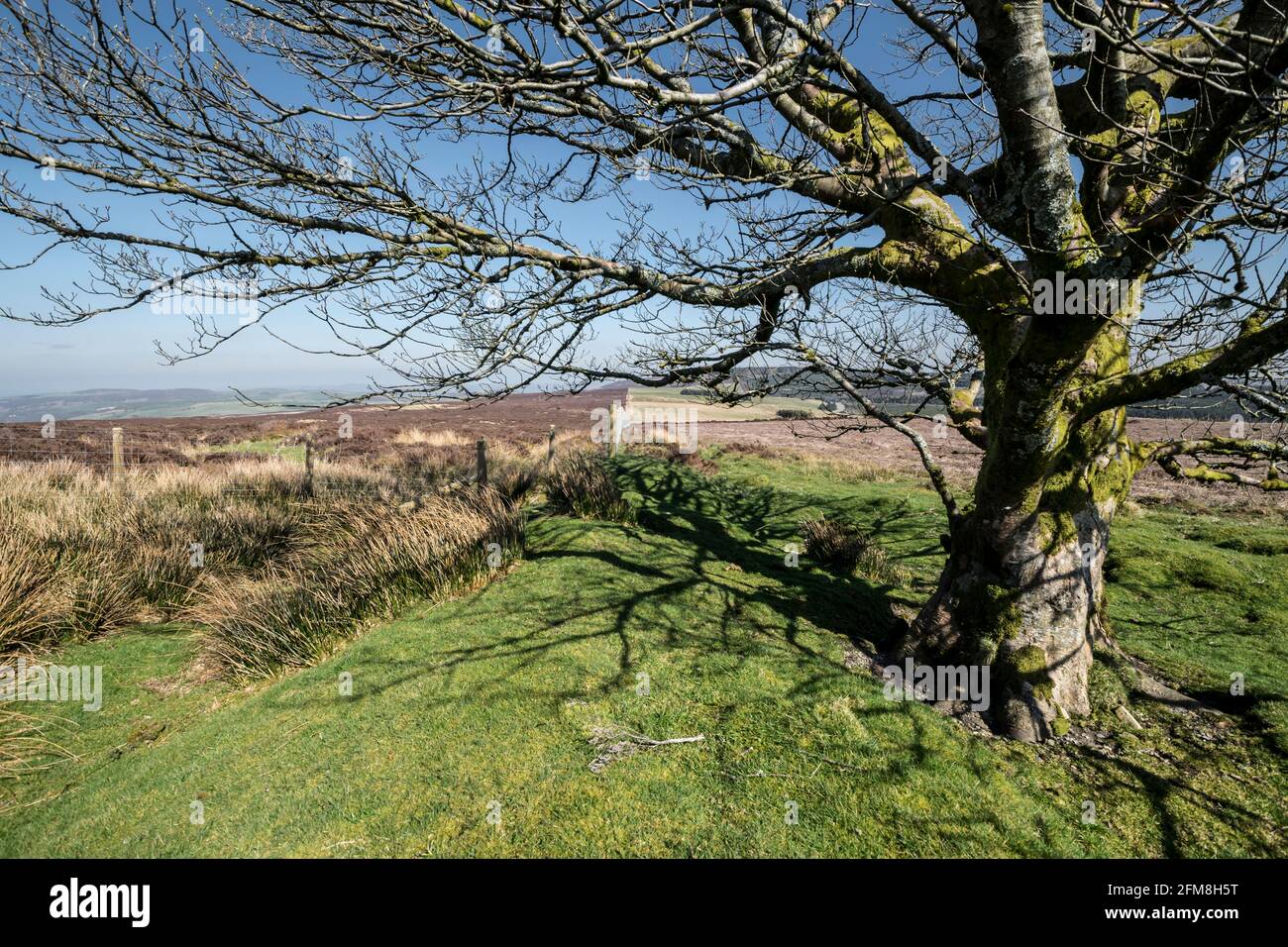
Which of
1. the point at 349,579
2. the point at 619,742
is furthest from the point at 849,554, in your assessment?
the point at 349,579

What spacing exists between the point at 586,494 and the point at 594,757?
6500mm

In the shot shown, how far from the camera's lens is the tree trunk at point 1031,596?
4637mm

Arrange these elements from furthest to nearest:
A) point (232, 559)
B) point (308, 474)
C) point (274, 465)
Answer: point (274, 465)
point (308, 474)
point (232, 559)

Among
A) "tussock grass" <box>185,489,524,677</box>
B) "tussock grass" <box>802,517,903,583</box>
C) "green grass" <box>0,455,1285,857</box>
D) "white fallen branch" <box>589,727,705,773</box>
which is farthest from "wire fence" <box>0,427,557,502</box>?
"white fallen branch" <box>589,727,705,773</box>

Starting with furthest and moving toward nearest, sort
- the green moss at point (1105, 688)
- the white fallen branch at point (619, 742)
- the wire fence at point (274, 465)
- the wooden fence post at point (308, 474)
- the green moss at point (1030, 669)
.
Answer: the wooden fence post at point (308, 474), the wire fence at point (274, 465), the green moss at point (1105, 688), the green moss at point (1030, 669), the white fallen branch at point (619, 742)

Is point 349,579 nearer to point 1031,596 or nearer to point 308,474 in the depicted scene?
point 1031,596

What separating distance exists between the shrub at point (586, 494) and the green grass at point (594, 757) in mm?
3522

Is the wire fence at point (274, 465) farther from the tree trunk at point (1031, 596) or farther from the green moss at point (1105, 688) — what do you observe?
the green moss at point (1105, 688)

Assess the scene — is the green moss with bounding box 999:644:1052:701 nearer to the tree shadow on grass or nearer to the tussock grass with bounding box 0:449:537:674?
the tree shadow on grass

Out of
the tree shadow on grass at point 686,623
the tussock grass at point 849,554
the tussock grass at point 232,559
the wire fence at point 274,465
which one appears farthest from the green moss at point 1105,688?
the wire fence at point 274,465

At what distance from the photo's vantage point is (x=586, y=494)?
1002 cm

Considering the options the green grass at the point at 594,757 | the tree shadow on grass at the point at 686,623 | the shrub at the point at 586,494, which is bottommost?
the green grass at the point at 594,757
